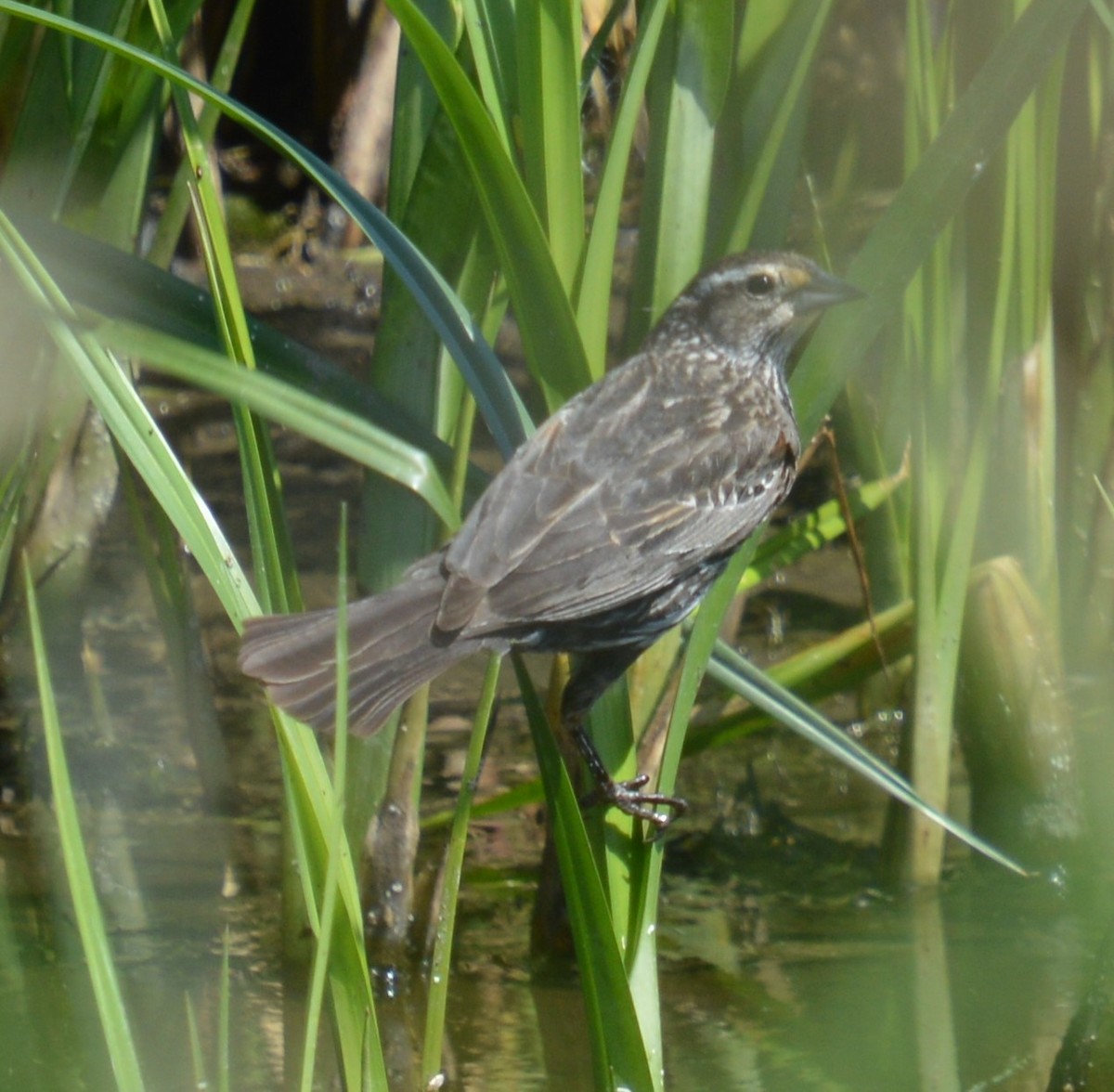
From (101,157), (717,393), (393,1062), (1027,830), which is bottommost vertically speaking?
(393,1062)

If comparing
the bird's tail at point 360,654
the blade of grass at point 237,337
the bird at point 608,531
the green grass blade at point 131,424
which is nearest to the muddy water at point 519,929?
the bird at point 608,531

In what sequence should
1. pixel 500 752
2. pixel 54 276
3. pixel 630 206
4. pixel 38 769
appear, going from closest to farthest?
1. pixel 54 276
2. pixel 38 769
3. pixel 500 752
4. pixel 630 206

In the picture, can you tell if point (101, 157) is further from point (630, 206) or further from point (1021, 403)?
point (630, 206)

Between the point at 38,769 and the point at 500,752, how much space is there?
1.20 m

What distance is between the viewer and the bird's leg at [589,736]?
7.70ft

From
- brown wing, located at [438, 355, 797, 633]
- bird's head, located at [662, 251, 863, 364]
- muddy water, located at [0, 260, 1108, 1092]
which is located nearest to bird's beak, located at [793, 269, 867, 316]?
bird's head, located at [662, 251, 863, 364]

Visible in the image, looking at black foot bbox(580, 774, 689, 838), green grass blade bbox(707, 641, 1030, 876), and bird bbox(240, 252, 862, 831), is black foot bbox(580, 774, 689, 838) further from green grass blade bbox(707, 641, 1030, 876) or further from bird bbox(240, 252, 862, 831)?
green grass blade bbox(707, 641, 1030, 876)

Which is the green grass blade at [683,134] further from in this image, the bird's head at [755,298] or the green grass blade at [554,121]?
the green grass blade at [554,121]

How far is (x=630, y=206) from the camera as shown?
7105 millimetres

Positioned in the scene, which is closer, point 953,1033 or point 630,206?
point 953,1033

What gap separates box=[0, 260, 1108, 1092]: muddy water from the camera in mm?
2969

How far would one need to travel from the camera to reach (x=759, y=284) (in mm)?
2875

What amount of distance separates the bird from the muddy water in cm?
54

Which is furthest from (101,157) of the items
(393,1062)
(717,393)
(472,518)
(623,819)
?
(393,1062)
